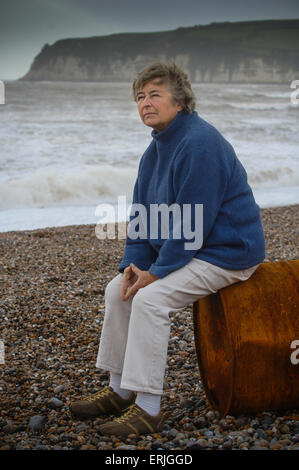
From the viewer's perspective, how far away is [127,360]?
2406mm

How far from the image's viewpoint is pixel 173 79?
2674 mm

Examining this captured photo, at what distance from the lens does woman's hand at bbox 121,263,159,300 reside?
253 cm

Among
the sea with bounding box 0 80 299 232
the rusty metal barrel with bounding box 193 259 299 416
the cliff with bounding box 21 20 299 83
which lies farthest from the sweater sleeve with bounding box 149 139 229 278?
the cliff with bounding box 21 20 299 83

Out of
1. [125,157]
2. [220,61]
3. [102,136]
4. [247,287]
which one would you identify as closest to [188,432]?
[247,287]

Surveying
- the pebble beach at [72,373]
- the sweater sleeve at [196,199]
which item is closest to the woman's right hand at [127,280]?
the sweater sleeve at [196,199]

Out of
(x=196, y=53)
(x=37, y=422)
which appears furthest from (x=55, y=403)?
(x=196, y=53)

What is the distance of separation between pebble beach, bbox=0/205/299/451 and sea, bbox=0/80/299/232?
2.06 meters

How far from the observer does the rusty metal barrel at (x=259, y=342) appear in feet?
7.99

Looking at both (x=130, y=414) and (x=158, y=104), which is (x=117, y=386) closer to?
(x=130, y=414)

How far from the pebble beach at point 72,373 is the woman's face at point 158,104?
1622mm

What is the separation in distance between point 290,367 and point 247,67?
106 metres

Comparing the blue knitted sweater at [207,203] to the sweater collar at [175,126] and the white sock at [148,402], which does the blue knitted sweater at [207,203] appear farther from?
the white sock at [148,402]

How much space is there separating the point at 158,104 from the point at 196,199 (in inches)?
23.7

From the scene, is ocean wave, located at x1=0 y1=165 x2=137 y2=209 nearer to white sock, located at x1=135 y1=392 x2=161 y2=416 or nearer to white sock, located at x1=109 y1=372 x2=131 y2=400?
white sock, located at x1=109 y1=372 x2=131 y2=400
